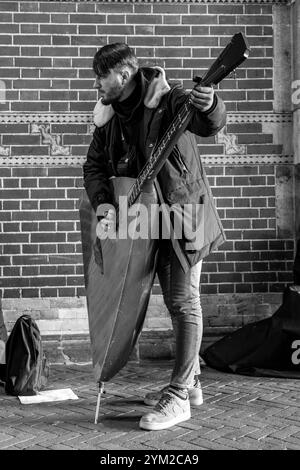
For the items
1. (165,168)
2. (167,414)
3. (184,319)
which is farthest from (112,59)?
(167,414)

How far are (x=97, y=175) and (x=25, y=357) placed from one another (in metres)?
1.47

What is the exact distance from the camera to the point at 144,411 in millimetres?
4082

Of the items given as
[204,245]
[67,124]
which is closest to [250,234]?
[67,124]

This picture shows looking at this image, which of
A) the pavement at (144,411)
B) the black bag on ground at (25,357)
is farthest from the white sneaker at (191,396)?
the black bag on ground at (25,357)

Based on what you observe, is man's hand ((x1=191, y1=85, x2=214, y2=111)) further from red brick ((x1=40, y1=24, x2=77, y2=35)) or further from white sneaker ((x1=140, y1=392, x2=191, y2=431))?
red brick ((x1=40, y1=24, x2=77, y2=35))

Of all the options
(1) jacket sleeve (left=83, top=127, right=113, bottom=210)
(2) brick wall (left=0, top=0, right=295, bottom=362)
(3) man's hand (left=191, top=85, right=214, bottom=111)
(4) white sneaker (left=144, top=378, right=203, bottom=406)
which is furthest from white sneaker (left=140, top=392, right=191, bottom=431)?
(2) brick wall (left=0, top=0, right=295, bottom=362)

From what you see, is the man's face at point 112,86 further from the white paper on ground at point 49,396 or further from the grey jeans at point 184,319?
the white paper on ground at point 49,396

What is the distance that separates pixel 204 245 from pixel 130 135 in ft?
2.47

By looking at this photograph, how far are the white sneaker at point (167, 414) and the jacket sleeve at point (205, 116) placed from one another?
1.46m

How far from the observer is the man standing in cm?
371

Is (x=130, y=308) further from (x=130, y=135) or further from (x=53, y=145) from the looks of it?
(x=53, y=145)

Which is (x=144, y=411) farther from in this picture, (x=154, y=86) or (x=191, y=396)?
(x=154, y=86)

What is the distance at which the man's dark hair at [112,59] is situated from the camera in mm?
3754

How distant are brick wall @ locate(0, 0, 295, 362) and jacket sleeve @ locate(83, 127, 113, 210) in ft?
5.62
